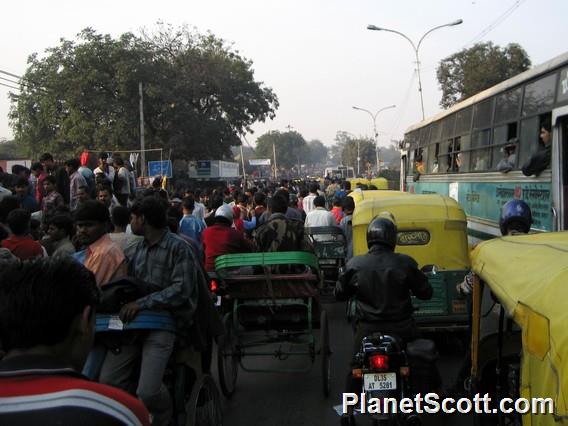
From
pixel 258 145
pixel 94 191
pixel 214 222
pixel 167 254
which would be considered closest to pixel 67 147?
pixel 94 191

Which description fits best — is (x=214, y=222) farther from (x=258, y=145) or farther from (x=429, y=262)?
(x=258, y=145)

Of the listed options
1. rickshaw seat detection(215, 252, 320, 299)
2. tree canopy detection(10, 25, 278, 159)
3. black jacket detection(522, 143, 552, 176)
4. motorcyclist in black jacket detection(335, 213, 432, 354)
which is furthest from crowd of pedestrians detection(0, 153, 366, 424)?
tree canopy detection(10, 25, 278, 159)

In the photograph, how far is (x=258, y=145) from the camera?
422 feet

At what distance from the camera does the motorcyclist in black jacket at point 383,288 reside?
414 cm

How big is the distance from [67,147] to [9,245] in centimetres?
3646

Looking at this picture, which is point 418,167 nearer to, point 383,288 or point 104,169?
point 104,169

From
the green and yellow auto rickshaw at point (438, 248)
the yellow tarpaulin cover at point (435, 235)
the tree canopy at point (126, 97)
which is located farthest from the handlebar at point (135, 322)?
the tree canopy at point (126, 97)

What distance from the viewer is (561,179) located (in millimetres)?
8023

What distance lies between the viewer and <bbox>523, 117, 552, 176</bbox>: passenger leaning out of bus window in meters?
8.57

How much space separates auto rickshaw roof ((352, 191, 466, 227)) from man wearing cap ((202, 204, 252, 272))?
136 cm

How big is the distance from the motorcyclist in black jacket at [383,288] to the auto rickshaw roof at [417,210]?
8.03 feet

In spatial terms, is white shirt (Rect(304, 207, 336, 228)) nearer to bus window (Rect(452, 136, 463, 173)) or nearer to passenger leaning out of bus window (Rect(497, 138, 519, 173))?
passenger leaning out of bus window (Rect(497, 138, 519, 173))

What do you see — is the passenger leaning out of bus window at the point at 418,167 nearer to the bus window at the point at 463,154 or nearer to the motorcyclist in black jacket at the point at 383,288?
the bus window at the point at 463,154

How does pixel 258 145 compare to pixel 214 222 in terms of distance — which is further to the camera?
pixel 258 145
